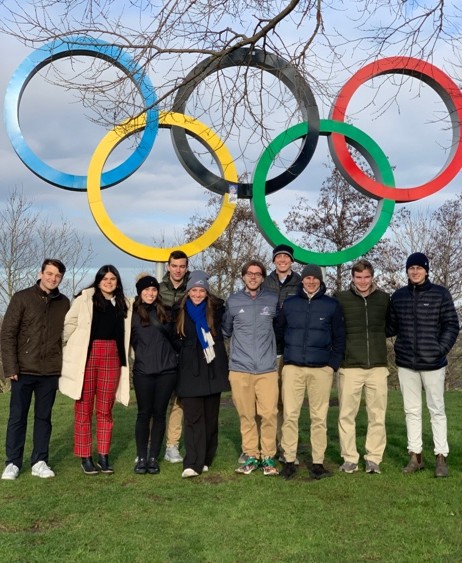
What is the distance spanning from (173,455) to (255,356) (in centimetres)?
135

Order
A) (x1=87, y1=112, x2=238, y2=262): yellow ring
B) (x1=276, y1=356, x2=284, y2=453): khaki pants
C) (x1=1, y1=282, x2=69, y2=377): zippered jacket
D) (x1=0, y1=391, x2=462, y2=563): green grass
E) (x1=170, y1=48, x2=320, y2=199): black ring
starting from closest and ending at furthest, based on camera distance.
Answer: (x1=0, y1=391, x2=462, y2=563): green grass
(x1=1, y1=282, x2=69, y2=377): zippered jacket
(x1=276, y1=356, x2=284, y2=453): khaki pants
(x1=170, y1=48, x2=320, y2=199): black ring
(x1=87, y1=112, x2=238, y2=262): yellow ring

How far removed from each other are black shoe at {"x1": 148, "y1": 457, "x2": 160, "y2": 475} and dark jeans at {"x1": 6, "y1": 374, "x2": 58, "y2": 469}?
0.91 meters

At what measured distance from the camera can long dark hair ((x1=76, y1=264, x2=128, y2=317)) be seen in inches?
205

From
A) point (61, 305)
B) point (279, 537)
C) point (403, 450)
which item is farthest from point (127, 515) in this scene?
point (403, 450)

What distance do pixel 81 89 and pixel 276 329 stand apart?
2548 mm

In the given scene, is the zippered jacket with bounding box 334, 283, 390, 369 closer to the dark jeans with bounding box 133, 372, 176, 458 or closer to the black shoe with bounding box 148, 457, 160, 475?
the dark jeans with bounding box 133, 372, 176, 458

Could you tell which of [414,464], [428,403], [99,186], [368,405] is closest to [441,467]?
[414,464]

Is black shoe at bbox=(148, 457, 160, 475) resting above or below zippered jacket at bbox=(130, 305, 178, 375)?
below

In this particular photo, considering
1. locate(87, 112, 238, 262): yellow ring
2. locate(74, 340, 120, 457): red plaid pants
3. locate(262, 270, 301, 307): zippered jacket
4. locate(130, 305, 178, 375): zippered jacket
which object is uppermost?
locate(87, 112, 238, 262): yellow ring

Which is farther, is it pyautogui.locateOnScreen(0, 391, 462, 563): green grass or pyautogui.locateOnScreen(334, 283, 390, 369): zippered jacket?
pyautogui.locateOnScreen(334, 283, 390, 369): zippered jacket

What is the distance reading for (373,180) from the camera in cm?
724

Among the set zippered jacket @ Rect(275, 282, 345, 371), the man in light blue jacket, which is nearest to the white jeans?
zippered jacket @ Rect(275, 282, 345, 371)

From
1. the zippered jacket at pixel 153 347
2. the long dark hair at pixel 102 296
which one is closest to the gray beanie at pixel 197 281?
the zippered jacket at pixel 153 347

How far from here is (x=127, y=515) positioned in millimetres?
4281
